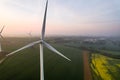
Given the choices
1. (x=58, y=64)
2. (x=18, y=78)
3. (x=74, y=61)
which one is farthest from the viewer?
(x=74, y=61)

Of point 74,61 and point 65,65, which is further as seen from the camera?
point 74,61

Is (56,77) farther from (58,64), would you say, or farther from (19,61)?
(19,61)

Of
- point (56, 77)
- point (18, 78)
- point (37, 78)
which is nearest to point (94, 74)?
point (56, 77)

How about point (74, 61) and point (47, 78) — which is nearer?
point (47, 78)

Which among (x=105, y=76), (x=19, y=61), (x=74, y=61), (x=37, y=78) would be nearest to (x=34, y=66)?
(x=19, y=61)

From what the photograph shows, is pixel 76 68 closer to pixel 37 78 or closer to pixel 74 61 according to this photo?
pixel 74 61

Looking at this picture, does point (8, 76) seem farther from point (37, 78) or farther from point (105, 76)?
point (105, 76)

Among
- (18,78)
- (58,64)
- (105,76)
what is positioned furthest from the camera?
(58,64)

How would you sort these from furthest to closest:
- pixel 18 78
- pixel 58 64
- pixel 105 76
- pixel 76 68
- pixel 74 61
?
pixel 74 61
pixel 58 64
pixel 76 68
pixel 105 76
pixel 18 78
